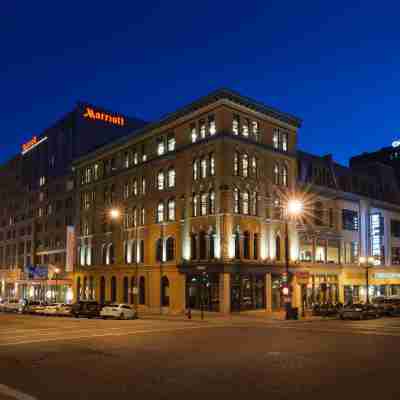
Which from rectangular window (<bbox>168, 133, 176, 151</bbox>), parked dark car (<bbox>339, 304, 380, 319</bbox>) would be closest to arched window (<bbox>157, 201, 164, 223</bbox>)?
rectangular window (<bbox>168, 133, 176, 151</bbox>)

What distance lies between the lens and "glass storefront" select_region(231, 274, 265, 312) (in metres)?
50.7

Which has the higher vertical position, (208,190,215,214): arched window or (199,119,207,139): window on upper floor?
(199,119,207,139): window on upper floor

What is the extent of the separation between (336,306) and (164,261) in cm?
1969

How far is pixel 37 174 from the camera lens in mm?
98000

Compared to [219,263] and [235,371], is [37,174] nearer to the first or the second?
[219,263]

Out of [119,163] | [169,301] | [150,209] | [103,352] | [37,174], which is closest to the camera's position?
[103,352]

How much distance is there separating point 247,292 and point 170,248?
10.7m

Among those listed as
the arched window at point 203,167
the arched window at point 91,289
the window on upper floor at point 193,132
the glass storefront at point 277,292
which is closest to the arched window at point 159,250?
the arched window at point 203,167

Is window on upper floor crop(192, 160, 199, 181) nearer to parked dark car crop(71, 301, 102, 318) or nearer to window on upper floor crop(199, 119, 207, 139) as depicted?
window on upper floor crop(199, 119, 207, 139)

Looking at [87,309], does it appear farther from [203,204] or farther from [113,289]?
[113,289]

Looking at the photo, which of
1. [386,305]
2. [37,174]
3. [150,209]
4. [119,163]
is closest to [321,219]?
[386,305]

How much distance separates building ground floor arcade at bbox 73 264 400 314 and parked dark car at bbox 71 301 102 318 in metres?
4.11

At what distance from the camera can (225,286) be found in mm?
49750

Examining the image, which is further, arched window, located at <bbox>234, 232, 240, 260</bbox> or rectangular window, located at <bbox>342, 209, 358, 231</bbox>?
rectangular window, located at <bbox>342, 209, 358, 231</bbox>
